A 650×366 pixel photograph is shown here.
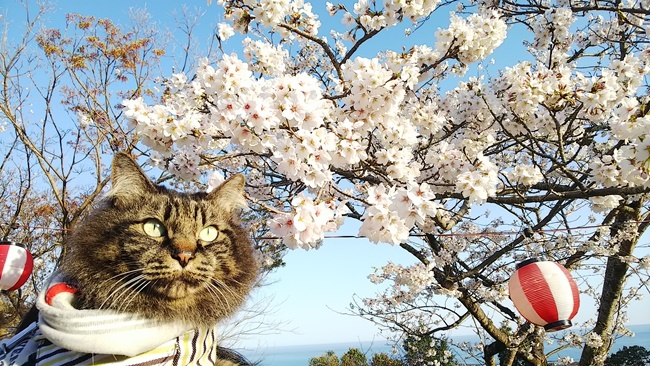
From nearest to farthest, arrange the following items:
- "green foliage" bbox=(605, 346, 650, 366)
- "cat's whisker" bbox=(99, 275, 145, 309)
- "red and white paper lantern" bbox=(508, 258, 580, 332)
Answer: "cat's whisker" bbox=(99, 275, 145, 309) → "red and white paper lantern" bbox=(508, 258, 580, 332) → "green foliage" bbox=(605, 346, 650, 366)

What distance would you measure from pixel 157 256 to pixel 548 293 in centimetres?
233

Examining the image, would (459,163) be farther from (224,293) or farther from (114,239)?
(114,239)

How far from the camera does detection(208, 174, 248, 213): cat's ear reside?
1.98 m

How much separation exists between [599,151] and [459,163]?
211cm

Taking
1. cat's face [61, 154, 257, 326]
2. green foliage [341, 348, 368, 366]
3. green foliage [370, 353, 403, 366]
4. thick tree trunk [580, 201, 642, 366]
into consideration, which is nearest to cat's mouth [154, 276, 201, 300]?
cat's face [61, 154, 257, 326]

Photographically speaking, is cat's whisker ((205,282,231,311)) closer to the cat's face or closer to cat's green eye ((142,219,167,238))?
the cat's face

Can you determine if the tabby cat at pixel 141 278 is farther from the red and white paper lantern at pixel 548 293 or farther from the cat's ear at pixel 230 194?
the red and white paper lantern at pixel 548 293

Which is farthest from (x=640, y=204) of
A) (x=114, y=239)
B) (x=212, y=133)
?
(x=114, y=239)

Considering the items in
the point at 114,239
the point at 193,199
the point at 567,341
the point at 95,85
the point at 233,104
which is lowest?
the point at 567,341

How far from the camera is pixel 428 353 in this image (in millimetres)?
7273

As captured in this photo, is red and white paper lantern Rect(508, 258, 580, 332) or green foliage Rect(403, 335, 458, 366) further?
green foliage Rect(403, 335, 458, 366)

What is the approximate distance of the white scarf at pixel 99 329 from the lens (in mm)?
1377

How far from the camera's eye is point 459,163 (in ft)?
12.2

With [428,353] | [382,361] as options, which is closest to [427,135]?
[428,353]
